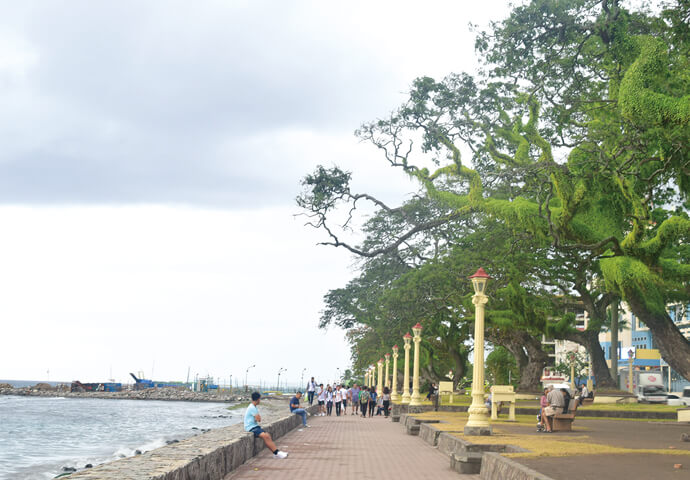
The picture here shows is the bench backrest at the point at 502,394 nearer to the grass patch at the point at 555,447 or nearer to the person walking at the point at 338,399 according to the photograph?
the grass patch at the point at 555,447

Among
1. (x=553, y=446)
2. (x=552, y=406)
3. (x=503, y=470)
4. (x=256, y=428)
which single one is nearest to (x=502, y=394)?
(x=552, y=406)

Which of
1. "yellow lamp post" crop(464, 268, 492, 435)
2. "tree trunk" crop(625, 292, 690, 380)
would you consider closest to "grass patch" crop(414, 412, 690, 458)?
"yellow lamp post" crop(464, 268, 492, 435)

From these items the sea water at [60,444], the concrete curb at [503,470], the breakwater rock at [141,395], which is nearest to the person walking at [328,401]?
the sea water at [60,444]

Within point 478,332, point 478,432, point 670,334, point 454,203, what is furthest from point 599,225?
point 478,432

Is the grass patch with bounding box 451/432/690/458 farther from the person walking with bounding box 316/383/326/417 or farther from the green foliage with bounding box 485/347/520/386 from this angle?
the green foliage with bounding box 485/347/520/386

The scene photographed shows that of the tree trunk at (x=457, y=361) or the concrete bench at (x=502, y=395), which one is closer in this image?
the concrete bench at (x=502, y=395)

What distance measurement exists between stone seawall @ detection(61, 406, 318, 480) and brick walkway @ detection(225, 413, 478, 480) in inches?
10.1

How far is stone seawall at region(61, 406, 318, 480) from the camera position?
7.94 metres

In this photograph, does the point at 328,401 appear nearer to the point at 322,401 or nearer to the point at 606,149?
the point at 322,401

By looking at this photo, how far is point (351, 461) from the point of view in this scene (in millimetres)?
14102

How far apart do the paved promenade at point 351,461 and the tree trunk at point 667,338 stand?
24.3 feet

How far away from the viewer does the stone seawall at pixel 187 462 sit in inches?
312

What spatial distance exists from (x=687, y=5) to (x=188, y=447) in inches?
486

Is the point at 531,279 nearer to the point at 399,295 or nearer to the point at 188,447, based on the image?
the point at 399,295
